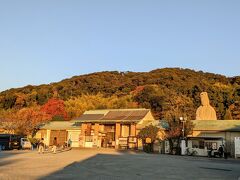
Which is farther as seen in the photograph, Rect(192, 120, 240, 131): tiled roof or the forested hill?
the forested hill

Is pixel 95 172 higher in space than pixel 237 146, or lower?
lower

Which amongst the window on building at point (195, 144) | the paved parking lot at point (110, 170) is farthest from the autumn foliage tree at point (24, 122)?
the paved parking lot at point (110, 170)

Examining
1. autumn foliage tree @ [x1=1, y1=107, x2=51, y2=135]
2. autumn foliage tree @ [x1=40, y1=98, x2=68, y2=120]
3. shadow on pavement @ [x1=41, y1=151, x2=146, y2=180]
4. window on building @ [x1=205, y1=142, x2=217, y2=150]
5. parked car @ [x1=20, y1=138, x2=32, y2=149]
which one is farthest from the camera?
autumn foliage tree @ [x1=40, y1=98, x2=68, y2=120]

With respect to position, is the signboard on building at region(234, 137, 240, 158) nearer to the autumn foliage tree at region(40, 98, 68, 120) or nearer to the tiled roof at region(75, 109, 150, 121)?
the tiled roof at region(75, 109, 150, 121)

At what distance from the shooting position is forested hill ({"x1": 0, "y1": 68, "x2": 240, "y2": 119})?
222ft

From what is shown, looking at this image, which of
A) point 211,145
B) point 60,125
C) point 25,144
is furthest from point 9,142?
point 211,145

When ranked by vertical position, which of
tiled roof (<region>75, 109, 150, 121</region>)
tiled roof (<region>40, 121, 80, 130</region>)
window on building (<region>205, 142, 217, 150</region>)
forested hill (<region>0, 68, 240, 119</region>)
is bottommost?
window on building (<region>205, 142, 217, 150</region>)

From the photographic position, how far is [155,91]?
74.8 meters

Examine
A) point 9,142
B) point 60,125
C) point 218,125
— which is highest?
point 218,125

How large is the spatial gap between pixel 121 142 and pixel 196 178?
33.0m

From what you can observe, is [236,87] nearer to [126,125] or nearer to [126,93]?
[126,93]

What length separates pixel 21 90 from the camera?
344 feet

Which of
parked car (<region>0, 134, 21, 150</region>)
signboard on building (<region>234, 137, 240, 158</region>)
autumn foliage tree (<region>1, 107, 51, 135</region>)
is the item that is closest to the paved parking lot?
signboard on building (<region>234, 137, 240, 158</region>)

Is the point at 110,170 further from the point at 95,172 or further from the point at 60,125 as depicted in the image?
the point at 60,125
